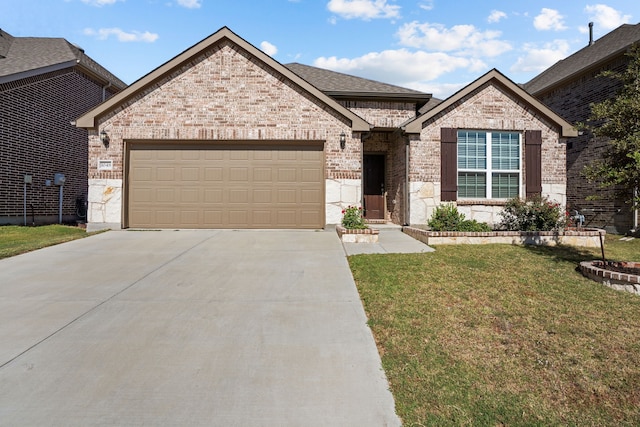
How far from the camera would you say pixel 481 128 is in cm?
1170

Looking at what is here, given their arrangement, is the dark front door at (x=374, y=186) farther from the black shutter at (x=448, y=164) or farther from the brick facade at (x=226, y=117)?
the brick facade at (x=226, y=117)

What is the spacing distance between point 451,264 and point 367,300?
2711 mm

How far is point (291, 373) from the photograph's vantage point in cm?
329

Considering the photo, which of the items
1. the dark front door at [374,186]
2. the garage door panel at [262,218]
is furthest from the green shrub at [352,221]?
the dark front door at [374,186]

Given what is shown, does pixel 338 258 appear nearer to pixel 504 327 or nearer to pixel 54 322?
pixel 504 327

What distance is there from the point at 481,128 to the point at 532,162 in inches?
78.8

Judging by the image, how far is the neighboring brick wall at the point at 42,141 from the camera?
42.5 feet

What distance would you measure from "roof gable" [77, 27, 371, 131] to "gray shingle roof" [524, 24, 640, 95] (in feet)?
32.6

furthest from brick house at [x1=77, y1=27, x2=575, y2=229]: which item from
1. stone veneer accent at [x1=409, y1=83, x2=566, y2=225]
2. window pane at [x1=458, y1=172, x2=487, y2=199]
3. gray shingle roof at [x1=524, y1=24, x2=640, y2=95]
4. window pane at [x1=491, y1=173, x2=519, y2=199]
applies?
gray shingle roof at [x1=524, y1=24, x2=640, y2=95]

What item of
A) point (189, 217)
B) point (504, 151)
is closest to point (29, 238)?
point (189, 217)

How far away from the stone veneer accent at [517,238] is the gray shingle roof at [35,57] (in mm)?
15444

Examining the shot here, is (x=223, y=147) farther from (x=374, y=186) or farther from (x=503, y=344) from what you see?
(x=503, y=344)

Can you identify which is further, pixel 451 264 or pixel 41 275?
pixel 451 264

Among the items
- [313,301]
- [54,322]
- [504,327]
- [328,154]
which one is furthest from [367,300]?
[328,154]
